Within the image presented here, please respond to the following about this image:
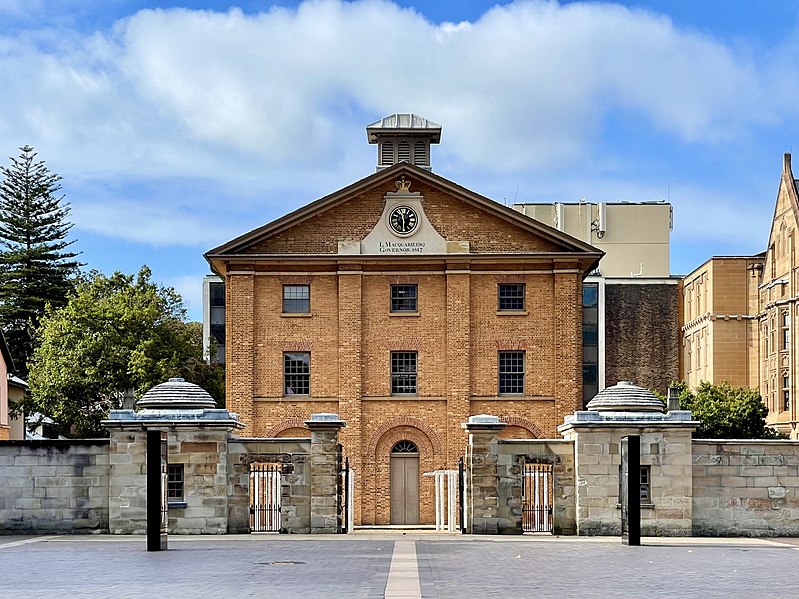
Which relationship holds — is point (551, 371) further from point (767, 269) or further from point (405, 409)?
point (767, 269)

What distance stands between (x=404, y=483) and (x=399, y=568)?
24172 millimetres

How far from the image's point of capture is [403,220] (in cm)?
4497

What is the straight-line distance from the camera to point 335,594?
623 inches

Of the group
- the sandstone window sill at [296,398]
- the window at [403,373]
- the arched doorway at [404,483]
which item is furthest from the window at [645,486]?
the sandstone window sill at [296,398]

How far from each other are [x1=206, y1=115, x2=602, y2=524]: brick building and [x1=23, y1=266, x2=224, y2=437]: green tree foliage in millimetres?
9925

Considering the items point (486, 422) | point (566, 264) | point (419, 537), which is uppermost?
point (566, 264)

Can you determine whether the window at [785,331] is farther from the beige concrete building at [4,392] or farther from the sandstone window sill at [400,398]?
the beige concrete building at [4,392]

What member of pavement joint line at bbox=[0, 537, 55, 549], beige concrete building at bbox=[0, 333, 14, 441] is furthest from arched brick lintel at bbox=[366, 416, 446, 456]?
beige concrete building at bbox=[0, 333, 14, 441]

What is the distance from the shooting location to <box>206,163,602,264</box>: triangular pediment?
146ft

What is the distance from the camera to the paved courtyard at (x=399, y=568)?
16.4 metres

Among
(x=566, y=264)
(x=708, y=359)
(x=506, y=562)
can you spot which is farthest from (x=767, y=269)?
(x=506, y=562)

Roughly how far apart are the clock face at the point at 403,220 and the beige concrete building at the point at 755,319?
37114 millimetres

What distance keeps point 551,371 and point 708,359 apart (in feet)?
144

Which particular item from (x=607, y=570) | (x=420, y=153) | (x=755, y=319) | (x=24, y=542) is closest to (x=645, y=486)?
(x=607, y=570)
